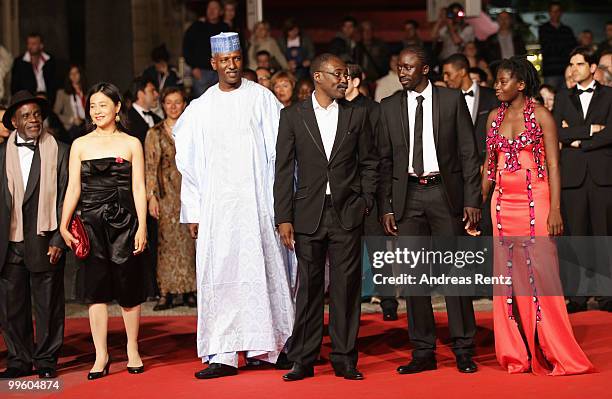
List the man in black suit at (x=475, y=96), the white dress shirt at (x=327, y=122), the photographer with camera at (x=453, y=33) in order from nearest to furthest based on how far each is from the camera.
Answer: the white dress shirt at (x=327, y=122) < the man in black suit at (x=475, y=96) < the photographer with camera at (x=453, y=33)

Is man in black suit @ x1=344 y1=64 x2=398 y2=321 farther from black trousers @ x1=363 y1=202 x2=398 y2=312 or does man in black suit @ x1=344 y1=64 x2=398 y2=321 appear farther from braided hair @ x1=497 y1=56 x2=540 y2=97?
braided hair @ x1=497 y1=56 x2=540 y2=97

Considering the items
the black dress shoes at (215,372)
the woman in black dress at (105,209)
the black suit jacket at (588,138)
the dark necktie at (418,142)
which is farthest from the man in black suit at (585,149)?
the woman in black dress at (105,209)

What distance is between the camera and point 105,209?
8156mm

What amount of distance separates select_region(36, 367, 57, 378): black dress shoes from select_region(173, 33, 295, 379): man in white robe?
1.01 m

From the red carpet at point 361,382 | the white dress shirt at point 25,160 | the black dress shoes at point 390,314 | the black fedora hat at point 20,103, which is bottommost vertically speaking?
the red carpet at point 361,382

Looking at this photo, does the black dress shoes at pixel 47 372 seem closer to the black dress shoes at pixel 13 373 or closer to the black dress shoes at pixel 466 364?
the black dress shoes at pixel 13 373

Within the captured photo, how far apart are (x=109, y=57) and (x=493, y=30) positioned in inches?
213

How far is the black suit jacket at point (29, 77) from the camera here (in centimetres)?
1482

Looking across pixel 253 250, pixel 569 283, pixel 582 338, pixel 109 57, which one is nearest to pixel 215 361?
pixel 253 250

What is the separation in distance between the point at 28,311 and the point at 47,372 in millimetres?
497

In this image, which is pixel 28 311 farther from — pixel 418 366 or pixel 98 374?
pixel 418 366

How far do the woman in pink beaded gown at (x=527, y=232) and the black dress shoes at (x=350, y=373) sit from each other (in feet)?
3.08

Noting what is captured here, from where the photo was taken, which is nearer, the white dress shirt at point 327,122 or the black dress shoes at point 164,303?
the white dress shirt at point 327,122

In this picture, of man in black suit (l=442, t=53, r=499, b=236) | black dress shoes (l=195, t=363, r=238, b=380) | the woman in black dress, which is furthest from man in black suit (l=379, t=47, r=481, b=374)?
man in black suit (l=442, t=53, r=499, b=236)
